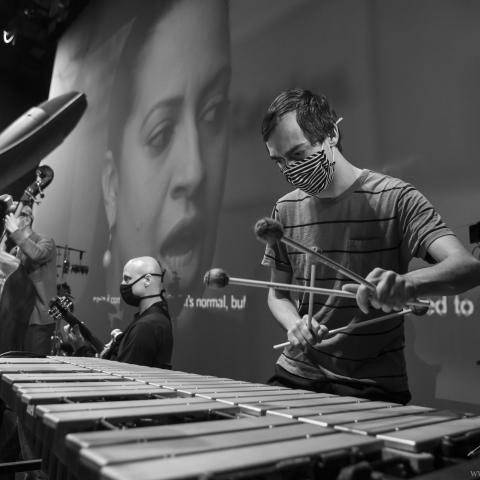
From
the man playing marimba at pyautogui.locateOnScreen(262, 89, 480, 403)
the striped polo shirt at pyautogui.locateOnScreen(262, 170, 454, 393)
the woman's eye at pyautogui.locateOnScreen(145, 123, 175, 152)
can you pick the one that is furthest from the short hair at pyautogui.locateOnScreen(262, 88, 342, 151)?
the woman's eye at pyautogui.locateOnScreen(145, 123, 175, 152)

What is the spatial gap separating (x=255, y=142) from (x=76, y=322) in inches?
91.0

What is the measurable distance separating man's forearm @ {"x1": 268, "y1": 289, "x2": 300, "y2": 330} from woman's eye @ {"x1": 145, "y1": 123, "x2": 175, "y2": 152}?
9.01 ft

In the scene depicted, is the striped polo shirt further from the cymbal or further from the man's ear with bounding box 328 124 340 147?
the cymbal

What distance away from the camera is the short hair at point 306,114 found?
1.73 meters

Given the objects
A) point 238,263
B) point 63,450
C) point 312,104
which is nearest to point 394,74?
point 312,104

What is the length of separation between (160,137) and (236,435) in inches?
152

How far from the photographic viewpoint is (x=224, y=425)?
949 millimetres

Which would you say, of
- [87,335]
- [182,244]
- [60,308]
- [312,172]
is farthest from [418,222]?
[60,308]

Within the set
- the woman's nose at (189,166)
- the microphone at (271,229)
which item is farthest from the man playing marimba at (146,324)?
the microphone at (271,229)

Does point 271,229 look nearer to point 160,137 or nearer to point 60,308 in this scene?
point 160,137

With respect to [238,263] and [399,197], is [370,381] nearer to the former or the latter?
[399,197]

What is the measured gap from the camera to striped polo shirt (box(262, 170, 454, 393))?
1562 millimetres

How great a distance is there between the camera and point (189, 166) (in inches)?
158

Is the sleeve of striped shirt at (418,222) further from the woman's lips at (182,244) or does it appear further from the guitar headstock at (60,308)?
the guitar headstock at (60,308)
